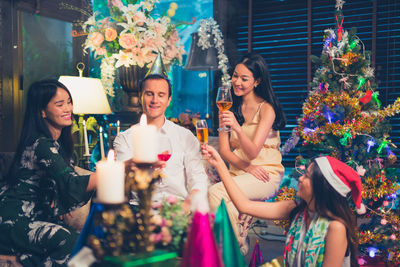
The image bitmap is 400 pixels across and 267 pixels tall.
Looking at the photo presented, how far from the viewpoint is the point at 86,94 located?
322 cm

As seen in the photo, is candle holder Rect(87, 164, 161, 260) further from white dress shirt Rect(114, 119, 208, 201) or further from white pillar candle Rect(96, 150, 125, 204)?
white dress shirt Rect(114, 119, 208, 201)

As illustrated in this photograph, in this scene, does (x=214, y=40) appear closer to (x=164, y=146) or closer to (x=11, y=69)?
(x=11, y=69)

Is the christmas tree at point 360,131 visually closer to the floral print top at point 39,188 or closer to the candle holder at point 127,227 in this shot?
the floral print top at point 39,188

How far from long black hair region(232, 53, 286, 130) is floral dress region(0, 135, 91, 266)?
134 centimetres

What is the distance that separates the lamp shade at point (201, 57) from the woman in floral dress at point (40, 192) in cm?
212

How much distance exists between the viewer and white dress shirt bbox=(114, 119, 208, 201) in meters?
2.56

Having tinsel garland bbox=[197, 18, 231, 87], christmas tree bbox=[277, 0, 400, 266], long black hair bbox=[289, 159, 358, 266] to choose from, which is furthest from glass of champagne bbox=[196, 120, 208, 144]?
tinsel garland bbox=[197, 18, 231, 87]

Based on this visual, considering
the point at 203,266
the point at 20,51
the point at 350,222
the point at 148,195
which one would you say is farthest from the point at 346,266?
the point at 20,51

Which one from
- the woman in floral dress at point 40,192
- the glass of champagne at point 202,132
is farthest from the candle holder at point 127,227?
the woman in floral dress at point 40,192

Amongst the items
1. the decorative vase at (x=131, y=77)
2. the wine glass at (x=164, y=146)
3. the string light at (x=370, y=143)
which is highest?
A: the decorative vase at (x=131, y=77)

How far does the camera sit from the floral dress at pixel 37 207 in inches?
80.8

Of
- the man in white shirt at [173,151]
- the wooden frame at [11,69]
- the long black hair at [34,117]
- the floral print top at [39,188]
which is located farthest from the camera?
the wooden frame at [11,69]

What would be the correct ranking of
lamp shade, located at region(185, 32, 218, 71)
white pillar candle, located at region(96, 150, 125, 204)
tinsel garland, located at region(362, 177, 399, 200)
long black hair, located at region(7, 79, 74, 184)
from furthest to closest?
lamp shade, located at region(185, 32, 218, 71) → tinsel garland, located at region(362, 177, 399, 200) → long black hair, located at region(7, 79, 74, 184) → white pillar candle, located at region(96, 150, 125, 204)

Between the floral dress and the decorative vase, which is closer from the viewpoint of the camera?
the floral dress
